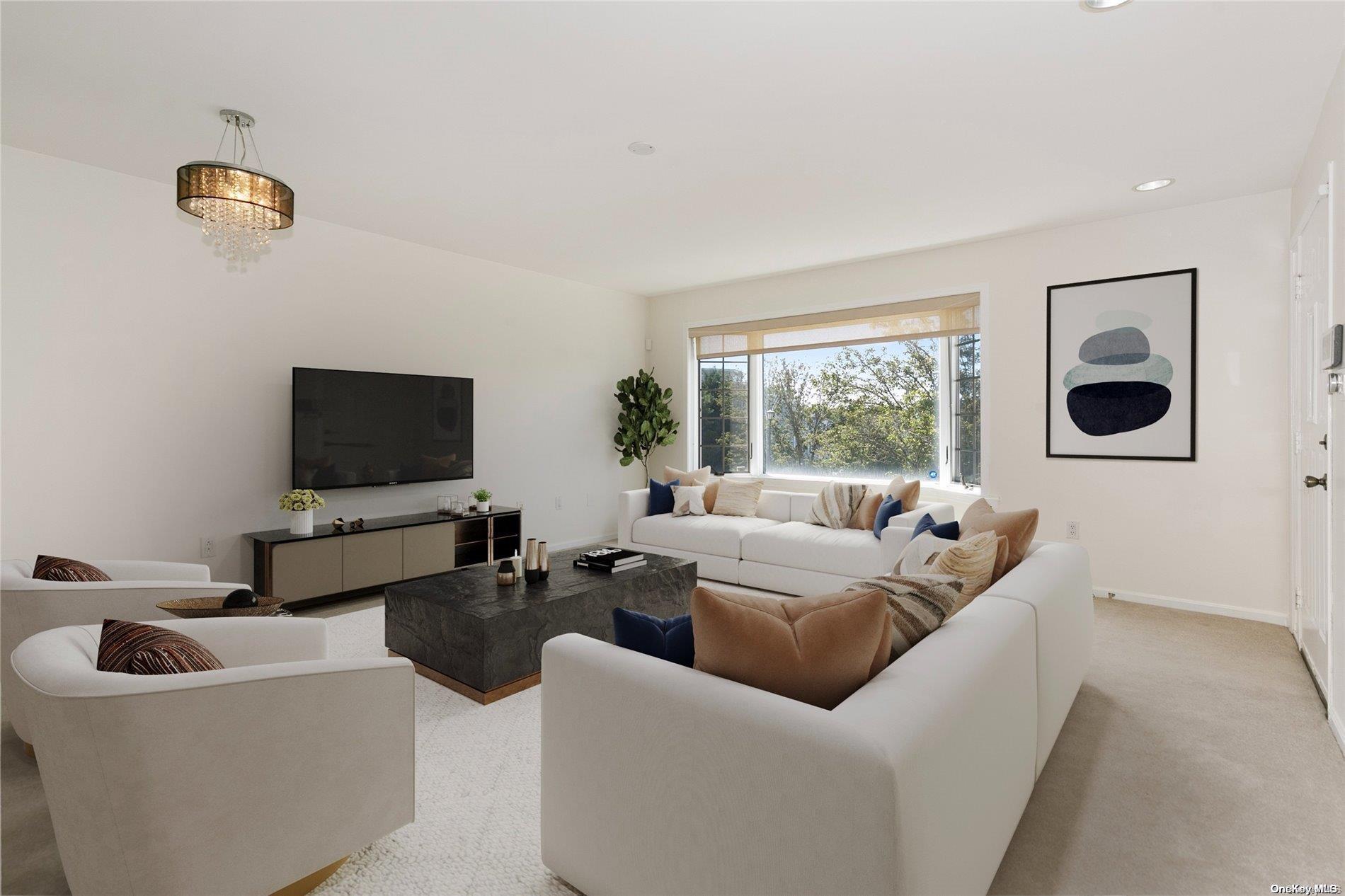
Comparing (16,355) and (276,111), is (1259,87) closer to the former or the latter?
(276,111)

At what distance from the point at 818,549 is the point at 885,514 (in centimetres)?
50

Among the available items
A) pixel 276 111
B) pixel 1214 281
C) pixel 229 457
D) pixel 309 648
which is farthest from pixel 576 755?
pixel 1214 281

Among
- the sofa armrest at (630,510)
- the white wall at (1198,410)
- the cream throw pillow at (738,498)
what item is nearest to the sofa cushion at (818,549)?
the cream throw pillow at (738,498)

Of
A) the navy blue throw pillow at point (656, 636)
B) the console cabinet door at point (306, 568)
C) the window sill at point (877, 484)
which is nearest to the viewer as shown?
the navy blue throw pillow at point (656, 636)

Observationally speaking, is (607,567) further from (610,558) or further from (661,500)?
(661,500)

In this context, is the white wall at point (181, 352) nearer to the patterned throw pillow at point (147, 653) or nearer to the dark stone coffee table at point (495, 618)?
the dark stone coffee table at point (495, 618)

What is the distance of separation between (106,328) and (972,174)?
485 cm

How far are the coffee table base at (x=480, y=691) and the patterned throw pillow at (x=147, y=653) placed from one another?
3.84ft

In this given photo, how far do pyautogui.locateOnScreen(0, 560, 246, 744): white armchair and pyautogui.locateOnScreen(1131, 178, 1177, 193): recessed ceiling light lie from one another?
5.09 metres

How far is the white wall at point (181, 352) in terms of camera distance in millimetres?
3359

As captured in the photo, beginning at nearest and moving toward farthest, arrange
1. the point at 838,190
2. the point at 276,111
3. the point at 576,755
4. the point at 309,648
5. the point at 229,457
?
1. the point at 576,755
2. the point at 309,648
3. the point at 276,111
4. the point at 838,190
5. the point at 229,457

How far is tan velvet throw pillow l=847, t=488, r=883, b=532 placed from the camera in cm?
464

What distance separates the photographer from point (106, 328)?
11.8ft

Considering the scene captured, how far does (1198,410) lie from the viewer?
408cm
